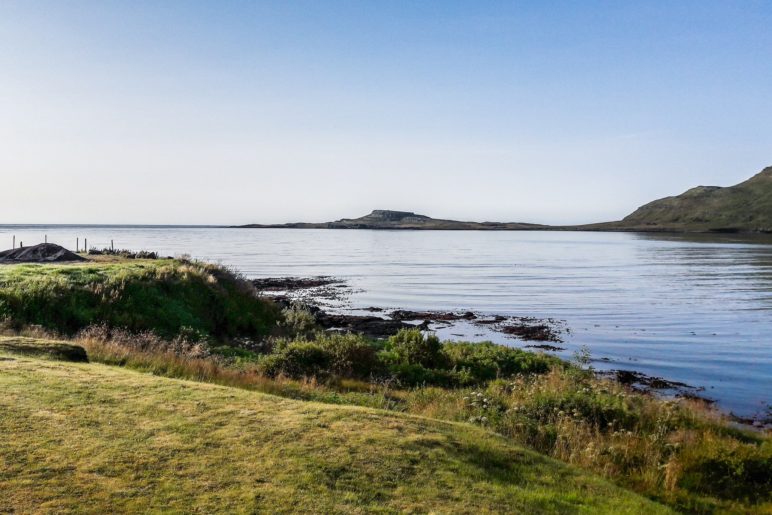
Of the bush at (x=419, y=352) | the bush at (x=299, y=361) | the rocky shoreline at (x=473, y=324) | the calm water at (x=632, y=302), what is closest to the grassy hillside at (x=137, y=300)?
the rocky shoreline at (x=473, y=324)

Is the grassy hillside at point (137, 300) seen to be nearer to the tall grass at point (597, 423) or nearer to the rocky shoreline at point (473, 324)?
the tall grass at point (597, 423)

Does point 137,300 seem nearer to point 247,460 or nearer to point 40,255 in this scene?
point 247,460

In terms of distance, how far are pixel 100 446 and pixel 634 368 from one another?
2395 cm

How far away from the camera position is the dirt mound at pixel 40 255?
4181 centimetres

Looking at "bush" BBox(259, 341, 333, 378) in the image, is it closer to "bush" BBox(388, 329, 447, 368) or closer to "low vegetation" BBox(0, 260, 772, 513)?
"low vegetation" BBox(0, 260, 772, 513)

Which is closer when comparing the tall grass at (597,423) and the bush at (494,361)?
the tall grass at (597,423)

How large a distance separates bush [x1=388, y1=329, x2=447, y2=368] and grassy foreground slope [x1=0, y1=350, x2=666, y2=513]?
1169cm

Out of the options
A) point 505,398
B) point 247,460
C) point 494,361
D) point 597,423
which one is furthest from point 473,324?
point 247,460

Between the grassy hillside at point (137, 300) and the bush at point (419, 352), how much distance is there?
898 centimetres

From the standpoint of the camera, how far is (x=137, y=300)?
85.5 ft

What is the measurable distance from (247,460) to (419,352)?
50.8 feet

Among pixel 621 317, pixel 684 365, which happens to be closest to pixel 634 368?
pixel 684 365

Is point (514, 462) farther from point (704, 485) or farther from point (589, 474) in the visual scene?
point (704, 485)

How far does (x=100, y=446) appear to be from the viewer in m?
7.75
